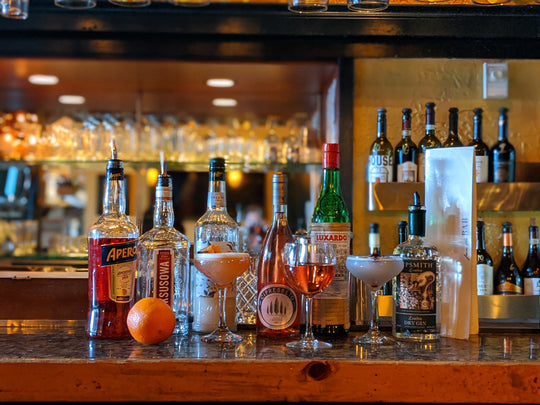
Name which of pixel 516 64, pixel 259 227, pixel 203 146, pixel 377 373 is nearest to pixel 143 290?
pixel 377 373

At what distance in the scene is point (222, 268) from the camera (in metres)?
1.39

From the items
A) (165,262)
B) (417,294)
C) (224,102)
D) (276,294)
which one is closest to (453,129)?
(417,294)

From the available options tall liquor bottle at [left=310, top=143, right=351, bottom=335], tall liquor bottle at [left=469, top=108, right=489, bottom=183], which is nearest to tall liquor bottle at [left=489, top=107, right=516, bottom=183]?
tall liquor bottle at [left=469, top=108, right=489, bottom=183]

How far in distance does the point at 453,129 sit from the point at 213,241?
1.09m

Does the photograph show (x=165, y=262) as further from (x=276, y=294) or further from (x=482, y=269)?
(x=482, y=269)

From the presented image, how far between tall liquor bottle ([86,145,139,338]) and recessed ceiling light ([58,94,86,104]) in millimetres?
2361

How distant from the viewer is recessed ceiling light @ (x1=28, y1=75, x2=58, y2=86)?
324 centimetres

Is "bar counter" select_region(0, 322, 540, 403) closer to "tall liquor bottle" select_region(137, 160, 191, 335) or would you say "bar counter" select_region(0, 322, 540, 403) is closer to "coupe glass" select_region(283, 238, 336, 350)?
"coupe glass" select_region(283, 238, 336, 350)

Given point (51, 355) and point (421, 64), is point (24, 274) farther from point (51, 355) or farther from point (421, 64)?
point (421, 64)

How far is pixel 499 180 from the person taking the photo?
2332mm

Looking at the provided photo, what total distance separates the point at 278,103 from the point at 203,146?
59 centimetres

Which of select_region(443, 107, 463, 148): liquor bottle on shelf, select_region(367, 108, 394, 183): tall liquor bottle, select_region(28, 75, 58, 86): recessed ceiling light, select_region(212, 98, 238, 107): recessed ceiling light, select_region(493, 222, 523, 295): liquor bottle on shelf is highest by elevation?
select_region(212, 98, 238, 107): recessed ceiling light

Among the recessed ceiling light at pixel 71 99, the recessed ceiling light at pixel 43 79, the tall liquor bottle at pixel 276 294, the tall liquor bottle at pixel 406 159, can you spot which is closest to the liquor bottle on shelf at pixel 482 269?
the tall liquor bottle at pixel 406 159

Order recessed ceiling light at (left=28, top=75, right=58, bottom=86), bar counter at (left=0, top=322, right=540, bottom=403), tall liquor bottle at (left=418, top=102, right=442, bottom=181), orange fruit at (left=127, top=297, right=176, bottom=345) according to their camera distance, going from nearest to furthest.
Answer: bar counter at (left=0, top=322, right=540, bottom=403) < orange fruit at (left=127, top=297, right=176, bottom=345) < tall liquor bottle at (left=418, top=102, right=442, bottom=181) < recessed ceiling light at (left=28, top=75, right=58, bottom=86)
